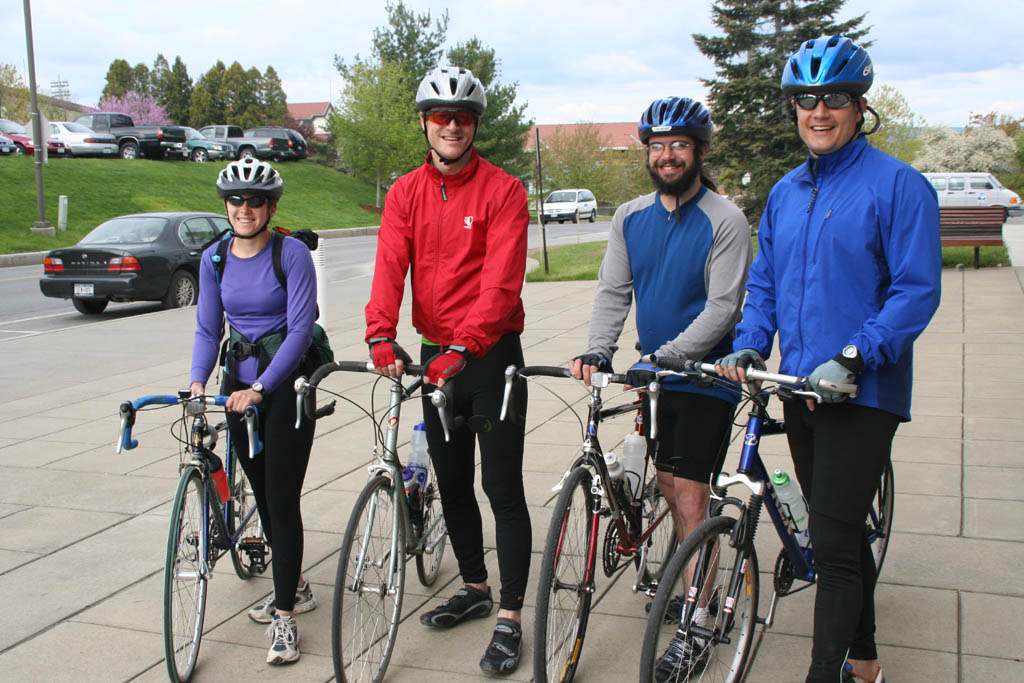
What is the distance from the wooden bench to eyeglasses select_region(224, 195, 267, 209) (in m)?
14.1

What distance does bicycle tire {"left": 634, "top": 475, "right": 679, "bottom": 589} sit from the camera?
3941 mm

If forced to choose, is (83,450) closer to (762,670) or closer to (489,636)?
(489,636)

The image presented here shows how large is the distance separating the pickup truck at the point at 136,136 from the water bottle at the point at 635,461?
4451 centimetres

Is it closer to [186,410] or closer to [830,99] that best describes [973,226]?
[830,99]

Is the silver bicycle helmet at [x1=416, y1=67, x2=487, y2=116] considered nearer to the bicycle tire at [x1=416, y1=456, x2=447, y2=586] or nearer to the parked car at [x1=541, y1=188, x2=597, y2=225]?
the bicycle tire at [x1=416, y1=456, x2=447, y2=586]

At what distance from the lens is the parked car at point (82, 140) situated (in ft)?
131

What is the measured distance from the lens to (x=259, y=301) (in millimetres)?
3711

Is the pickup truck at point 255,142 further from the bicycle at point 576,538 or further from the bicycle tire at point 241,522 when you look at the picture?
the bicycle at point 576,538

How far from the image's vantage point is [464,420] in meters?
3.57

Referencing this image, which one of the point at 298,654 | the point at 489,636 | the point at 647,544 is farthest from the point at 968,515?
the point at 298,654

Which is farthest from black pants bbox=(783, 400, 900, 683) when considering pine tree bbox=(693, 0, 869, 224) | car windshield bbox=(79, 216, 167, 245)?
pine tree bbox=(693, 0, 869, 224)

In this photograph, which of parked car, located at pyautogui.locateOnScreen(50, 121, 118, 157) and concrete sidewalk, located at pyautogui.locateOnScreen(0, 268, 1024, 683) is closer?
concrete sidewalk, located at pyautogui.locateOnScreen(0, 268, 1024, 683)

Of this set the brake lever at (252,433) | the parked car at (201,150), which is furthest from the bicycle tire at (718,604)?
the parked car at (201,150)

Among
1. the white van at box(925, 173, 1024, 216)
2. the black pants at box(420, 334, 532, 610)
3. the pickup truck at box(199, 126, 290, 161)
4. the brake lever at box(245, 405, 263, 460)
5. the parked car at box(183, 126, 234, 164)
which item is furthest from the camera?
the pickup truck at box(199, 126, 290, 161)
